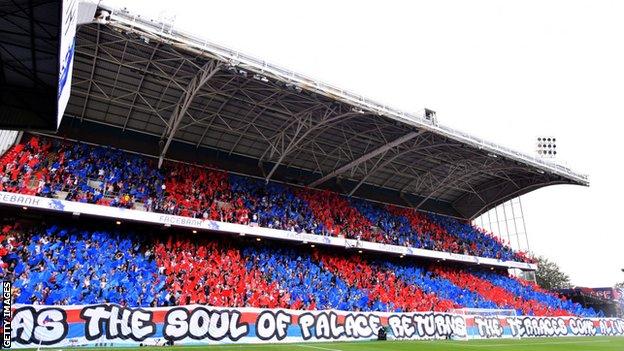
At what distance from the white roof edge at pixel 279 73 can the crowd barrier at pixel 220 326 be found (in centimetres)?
1340

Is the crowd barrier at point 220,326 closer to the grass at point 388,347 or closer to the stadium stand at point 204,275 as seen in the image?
the grass at point 388,347

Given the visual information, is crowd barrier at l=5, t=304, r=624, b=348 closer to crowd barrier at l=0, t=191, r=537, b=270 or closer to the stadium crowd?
crowd barrier at l=0, t=191, r=537, b=270

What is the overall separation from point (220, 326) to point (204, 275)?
5.69 metres

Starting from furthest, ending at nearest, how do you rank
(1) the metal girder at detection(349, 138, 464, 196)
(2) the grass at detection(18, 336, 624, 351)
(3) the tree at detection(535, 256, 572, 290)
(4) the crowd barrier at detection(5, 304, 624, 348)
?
1. (3) the tree at detection(535, 256, 572, 290)
2. (1) the metal girder at detection(349, 138, 464, 196)
3. (2) the grass at detection(18, 336, 624, 351)
4. (4) the crowd barrier at detection(5, 304, 624, 348)

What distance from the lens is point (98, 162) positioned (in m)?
32.4

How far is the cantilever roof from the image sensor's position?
1048 inches

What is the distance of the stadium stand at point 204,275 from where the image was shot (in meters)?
23.7

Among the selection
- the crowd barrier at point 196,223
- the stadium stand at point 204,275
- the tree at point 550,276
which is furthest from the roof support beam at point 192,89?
the tree at point 550,276

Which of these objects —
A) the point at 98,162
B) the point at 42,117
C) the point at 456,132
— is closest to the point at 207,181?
the point at 98,162

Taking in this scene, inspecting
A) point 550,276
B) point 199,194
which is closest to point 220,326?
point 199,194

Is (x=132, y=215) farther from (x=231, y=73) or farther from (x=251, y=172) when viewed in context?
(x=251, y=172)

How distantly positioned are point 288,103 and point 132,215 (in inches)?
506

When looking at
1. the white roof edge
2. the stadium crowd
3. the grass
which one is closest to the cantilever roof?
the white roof edge

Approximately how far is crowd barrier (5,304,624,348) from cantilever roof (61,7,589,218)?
13.0 meters
